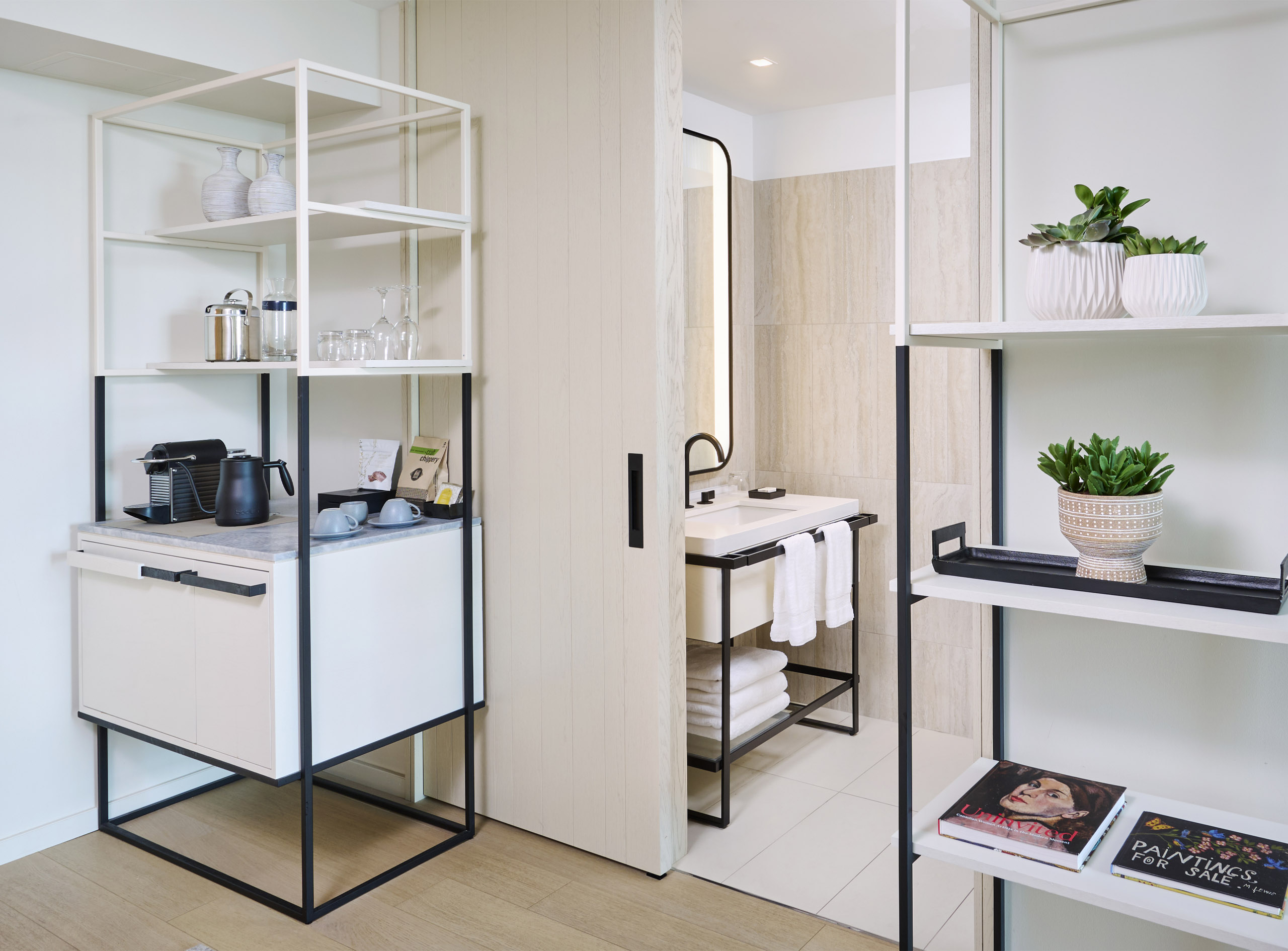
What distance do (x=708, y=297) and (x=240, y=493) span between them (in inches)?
74.1

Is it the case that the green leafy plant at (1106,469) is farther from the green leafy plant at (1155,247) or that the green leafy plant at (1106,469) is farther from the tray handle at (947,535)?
Answer: the green leafy plant at (1155,247)

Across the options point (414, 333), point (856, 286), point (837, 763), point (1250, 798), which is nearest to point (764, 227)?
point (856, 286)

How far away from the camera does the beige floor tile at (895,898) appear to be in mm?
2326

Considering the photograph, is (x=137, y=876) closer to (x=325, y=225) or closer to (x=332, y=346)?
(x=332, y=346)

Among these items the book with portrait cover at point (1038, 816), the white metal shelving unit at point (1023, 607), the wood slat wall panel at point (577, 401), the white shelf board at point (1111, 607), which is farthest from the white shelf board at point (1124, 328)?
the wood slat wall panel at point (577, 401)

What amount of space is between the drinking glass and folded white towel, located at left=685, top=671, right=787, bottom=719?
1.41m

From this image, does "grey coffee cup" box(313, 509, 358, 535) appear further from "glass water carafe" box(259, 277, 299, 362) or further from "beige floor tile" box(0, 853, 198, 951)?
"beige floor tile" box(0, 853, 198, 951)

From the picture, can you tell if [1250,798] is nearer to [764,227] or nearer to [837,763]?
[837,763]

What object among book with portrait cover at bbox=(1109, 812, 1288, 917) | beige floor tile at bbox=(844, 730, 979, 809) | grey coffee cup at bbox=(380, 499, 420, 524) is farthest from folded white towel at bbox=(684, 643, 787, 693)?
book with portrait cover at bbox=(1109, 812, 1288, 917)

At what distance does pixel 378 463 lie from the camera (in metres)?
2.98

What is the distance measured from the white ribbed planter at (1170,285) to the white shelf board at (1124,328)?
1.1 inches

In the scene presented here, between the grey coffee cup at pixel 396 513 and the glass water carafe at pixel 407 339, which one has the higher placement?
the glass water carafe at pixel 407 339

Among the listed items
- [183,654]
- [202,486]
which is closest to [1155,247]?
[183,654]

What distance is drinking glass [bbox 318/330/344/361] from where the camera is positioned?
2570 mm
